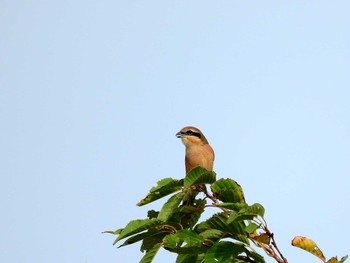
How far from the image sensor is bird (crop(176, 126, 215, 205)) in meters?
10.5

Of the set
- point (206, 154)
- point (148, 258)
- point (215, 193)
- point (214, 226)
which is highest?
point (206, 154)

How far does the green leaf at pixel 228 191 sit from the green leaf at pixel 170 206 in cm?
28

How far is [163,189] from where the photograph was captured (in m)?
4.92

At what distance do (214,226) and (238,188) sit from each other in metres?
0.39

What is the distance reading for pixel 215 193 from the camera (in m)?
4.80

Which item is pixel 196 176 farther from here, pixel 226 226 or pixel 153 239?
pixel 153 239

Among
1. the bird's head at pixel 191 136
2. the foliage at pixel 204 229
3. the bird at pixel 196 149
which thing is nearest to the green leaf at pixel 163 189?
the foliage at pixel 204 229

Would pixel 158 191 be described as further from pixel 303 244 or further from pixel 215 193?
pixel 303 244

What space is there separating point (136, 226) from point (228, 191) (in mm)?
707

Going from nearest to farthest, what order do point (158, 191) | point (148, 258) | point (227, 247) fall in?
point (227, 247)
point (148, 258)
point (158, 191)

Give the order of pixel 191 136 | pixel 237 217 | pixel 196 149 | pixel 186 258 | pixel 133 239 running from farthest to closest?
pixel 191 136
pixel 196 149
pixel 133 239
pixel 186 258
pixel 237 217

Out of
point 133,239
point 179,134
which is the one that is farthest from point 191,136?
point 133,239

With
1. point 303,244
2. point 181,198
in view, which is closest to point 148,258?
point 181,198

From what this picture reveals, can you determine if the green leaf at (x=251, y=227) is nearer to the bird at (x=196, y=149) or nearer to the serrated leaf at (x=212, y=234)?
the serrated leaf at (x=212, y=234)
